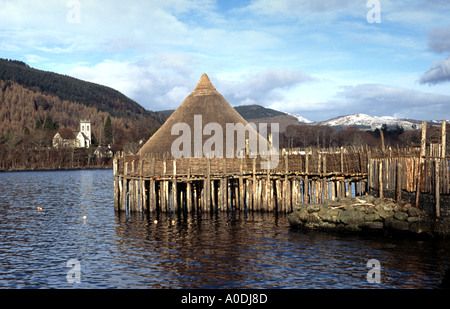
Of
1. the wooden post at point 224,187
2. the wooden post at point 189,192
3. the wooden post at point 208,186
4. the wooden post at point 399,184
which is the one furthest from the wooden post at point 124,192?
the wooden post at point 399,184

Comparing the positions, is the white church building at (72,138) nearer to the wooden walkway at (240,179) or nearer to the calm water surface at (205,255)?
the wooden walkway at (240,179)

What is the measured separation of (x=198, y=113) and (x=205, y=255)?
33383mm

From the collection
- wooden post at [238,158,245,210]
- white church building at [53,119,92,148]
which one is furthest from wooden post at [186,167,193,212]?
white church building at [53,119,92,148]

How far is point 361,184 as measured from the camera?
2952 centimetres

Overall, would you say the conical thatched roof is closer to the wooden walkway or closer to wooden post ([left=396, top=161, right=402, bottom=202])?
the wooden walkway

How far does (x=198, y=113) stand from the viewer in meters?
53.0

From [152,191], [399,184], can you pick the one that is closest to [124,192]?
[152,191]

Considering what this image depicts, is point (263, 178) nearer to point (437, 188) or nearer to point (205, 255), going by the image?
point (437, 188)

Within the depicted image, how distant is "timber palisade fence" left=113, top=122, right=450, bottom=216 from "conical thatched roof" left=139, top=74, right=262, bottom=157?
14.0m

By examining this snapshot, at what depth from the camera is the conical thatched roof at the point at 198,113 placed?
5015cm

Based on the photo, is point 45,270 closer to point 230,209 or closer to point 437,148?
point 230,209
